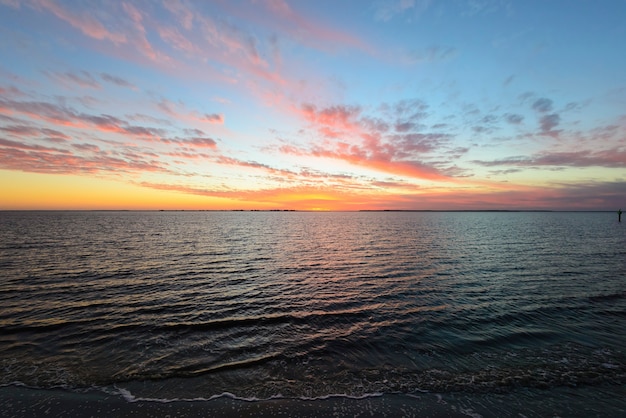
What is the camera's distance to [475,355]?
14383 mm

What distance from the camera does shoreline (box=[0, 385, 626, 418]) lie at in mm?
9914

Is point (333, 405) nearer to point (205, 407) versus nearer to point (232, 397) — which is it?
point (232, 397)

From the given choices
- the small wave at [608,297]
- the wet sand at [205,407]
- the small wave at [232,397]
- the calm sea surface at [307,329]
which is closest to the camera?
the wet sand at [205,407]

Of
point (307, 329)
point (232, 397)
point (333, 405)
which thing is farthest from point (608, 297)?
point (232, 397)

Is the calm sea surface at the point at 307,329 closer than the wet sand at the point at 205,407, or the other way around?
the wet sand at the point at 205,407

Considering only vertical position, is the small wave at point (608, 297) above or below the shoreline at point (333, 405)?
below

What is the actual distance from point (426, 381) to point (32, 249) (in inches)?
2269

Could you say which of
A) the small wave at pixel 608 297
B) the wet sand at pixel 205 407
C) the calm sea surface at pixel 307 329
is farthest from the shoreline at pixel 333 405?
the small wave at pixel 608 297

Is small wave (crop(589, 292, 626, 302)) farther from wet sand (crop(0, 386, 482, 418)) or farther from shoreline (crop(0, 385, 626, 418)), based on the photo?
wet sand (crop(0, 386, 482, 418))

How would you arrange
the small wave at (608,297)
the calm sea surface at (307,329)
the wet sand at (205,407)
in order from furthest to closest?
the small wave at (608,297) < the calm sea surface at (307,329) < the wet sand at (205,407)

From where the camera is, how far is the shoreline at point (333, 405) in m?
9.91

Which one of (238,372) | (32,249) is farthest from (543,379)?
(32,249)

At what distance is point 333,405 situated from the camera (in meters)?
10.5

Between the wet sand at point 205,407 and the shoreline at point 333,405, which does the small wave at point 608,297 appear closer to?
the shoreline at point 333,405
